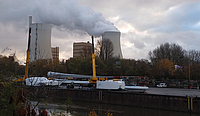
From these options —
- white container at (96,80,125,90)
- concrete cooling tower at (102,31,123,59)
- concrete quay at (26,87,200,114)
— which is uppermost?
concrete cooling tower at (102,31,123,59)

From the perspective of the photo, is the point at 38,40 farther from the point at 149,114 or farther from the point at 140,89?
the point at 149,114

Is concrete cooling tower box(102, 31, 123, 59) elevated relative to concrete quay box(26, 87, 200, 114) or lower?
elevated

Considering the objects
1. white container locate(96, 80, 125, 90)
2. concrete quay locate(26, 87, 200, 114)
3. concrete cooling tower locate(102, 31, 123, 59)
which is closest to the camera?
concrete quay locate(26, 87, 200, 114)

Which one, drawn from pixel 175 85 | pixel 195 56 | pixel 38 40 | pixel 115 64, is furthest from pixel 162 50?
pixel 38 40

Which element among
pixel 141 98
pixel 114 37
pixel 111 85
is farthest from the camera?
pixel 114 37

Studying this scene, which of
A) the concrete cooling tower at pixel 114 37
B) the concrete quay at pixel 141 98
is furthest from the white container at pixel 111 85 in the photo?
the concrete cooling tower at pixel 114 37

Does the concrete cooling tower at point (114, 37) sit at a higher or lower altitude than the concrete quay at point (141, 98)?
higher

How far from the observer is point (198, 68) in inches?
1724

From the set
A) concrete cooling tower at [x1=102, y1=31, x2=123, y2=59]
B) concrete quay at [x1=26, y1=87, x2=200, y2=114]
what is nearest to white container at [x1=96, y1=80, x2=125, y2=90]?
concrete quay at [x1=26, y1=87, x2=200, y2=114]

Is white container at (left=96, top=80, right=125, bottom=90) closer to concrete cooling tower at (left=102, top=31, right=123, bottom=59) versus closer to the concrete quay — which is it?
the concrete quay

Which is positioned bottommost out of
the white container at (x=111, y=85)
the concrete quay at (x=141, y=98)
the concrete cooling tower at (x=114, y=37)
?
the concrete quay at (x=141, y=98)

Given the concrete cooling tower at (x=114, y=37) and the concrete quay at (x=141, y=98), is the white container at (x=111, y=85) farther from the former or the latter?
the concrete cooling tower at (x=114, y=37)

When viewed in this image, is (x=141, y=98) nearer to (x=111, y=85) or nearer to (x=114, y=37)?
(x=111, y=85)

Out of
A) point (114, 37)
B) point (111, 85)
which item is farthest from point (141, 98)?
point (114, 37)
